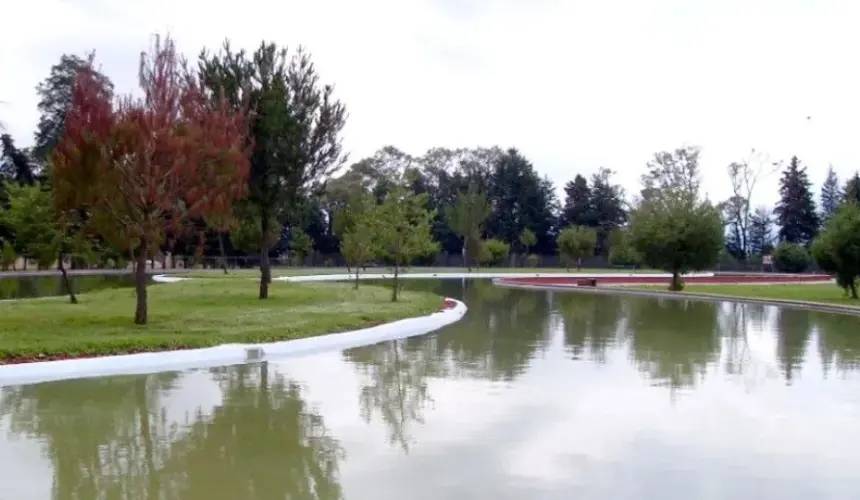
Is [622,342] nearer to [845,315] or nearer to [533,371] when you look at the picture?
[533,371]

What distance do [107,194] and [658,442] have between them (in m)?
12.3

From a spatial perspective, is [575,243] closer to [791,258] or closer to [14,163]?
[791,258]

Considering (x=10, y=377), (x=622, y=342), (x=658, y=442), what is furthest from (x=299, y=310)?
(x=658, y=442)

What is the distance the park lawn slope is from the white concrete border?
409 millimetres

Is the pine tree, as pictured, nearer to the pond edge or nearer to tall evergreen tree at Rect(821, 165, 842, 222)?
tall evergreen tree at Rect(821, 165, 842, 222)

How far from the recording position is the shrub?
204 feet

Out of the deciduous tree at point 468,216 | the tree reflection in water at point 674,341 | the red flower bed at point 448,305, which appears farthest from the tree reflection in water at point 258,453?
→ the deciduous tree at point 468,216

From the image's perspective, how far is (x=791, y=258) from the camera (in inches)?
2453

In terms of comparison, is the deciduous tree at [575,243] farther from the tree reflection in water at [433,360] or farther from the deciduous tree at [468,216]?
the tree reflection in water at [433,360]

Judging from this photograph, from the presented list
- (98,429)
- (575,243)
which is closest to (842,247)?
(98,429)

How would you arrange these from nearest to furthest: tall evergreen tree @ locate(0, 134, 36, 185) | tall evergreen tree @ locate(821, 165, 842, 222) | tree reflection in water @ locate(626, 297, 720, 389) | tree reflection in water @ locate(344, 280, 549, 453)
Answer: tree reflection in water @ locate(344, 280, 549, 453) < tree reflection in water @ locate(626, 297, 720, 389) < tall evergreen tree @ locate(0, 134, 36, 185) < tall evergreen tree @ locate(821, 165, 842, 222)

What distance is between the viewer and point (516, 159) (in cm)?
8431

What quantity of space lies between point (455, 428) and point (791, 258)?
59.6m

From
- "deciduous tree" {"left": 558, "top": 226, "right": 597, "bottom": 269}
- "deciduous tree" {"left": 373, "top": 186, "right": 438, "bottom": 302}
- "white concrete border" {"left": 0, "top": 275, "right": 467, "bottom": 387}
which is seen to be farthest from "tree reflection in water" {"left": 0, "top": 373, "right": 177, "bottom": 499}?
"deciduous tree" {"left": 558, "top": 226, "right": 597, "bottom": 269}
